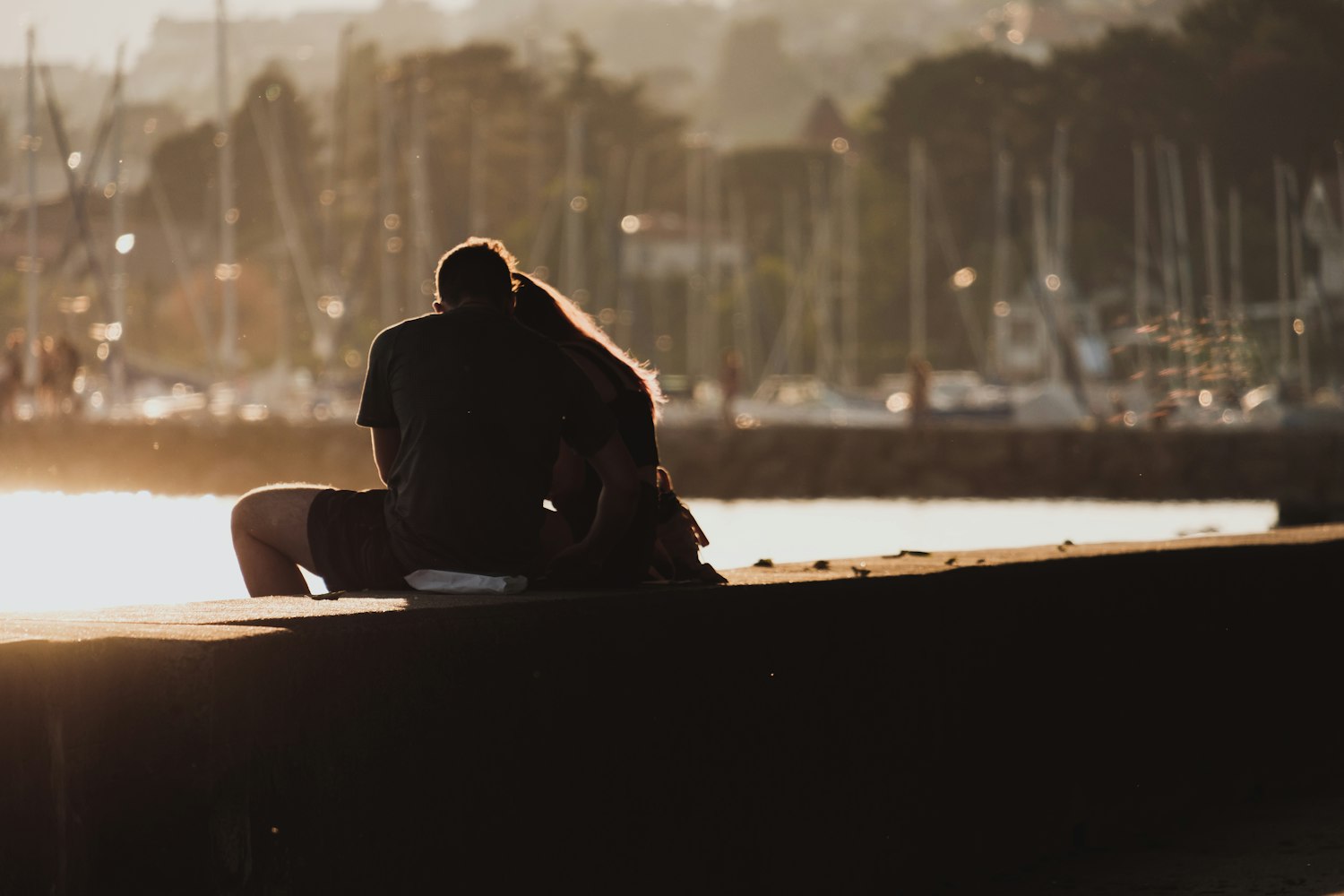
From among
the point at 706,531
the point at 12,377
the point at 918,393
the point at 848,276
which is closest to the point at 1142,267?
the point at 848,276

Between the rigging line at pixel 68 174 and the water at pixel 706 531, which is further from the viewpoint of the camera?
the rigging line at pixel 68 174

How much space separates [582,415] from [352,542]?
2.01ft

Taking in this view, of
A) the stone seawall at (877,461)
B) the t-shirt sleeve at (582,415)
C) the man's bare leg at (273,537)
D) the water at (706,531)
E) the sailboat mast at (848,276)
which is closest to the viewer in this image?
the t-shirt sleeve at (582,415)

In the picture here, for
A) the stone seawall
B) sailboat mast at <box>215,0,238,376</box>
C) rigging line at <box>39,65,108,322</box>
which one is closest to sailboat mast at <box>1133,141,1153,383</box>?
the stone seawall

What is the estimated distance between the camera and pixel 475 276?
5.53 meters

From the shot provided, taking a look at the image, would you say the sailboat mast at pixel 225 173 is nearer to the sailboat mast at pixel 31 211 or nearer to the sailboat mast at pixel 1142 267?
the sailboat mast at pixel 31 211

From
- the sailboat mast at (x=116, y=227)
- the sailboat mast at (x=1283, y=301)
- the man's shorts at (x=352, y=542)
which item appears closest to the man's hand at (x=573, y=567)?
the man's shorts at (x=352, y=542)

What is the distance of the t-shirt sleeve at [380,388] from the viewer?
5426mm

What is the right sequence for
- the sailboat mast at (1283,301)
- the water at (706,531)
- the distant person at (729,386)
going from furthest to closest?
the sailboat mast at (1283,301) < the distant person at (729,386) < the water at (706,531)

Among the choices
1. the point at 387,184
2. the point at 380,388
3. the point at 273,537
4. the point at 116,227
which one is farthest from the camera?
the point at 387,184

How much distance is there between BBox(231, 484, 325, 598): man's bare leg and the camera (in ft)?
18.6

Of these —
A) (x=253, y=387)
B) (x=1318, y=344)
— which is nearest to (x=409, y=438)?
(x=253, y=387)

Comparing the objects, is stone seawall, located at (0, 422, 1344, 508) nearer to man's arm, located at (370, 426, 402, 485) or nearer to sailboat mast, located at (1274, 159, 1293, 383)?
sailboat mast, located at (1274, 159, 1293, 383)

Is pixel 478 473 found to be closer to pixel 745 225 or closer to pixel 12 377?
pixel 12 377
